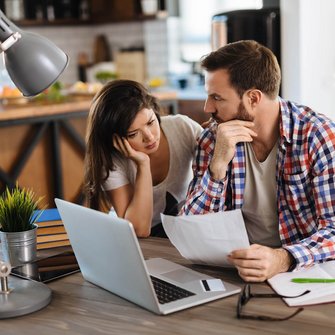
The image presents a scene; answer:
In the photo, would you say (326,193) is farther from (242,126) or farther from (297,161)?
(242,126)

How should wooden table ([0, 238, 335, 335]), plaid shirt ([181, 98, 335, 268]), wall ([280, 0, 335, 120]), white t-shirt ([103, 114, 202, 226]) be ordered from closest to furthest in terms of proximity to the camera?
1. wooden table ([0, 238, 335, 335])
2. plaid shirt ([181, 98, 335, 268])
3. white t-shirt ([103, 114, 202, 226])
4. wall ([280, 0, 335, 120])

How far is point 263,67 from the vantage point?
2.33 metres

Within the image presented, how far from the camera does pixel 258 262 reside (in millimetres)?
1793

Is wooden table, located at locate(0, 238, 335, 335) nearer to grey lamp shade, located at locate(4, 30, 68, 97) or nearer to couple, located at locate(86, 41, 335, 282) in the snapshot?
couple, located at locate(86, 41, 335, 282)

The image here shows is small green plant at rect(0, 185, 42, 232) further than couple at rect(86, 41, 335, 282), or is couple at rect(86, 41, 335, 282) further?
couple at rect(86, 41, 335, 282)

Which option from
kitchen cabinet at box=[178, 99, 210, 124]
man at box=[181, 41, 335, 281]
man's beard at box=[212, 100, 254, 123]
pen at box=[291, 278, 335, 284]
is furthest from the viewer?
kitchen cabinet at box=[178, 99, 210, 124]

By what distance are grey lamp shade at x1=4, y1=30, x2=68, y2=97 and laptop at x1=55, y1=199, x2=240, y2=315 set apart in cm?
32

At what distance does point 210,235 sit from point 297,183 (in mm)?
467

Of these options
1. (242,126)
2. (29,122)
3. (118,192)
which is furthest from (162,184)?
(29,122)

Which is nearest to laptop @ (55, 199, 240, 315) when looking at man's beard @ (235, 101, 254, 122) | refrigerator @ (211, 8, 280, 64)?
man's beard @ (235, 101, 254, 122)

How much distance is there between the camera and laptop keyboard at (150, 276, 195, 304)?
1.70 metres

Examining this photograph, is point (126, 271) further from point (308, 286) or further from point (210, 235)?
point (308, 286)

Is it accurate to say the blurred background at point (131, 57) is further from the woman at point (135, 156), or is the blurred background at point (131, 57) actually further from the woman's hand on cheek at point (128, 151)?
the woman's hand on cheek at point (128, 151)

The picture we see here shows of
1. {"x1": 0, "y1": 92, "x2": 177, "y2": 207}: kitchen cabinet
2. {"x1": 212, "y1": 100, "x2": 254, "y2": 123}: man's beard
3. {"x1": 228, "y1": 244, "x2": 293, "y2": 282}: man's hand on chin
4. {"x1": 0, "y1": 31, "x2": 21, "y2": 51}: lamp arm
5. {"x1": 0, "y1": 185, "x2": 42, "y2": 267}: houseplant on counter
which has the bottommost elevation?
{"x1": 0, "y1": 92, "x2": 177, "y2": 207}: kitchen cabinet
